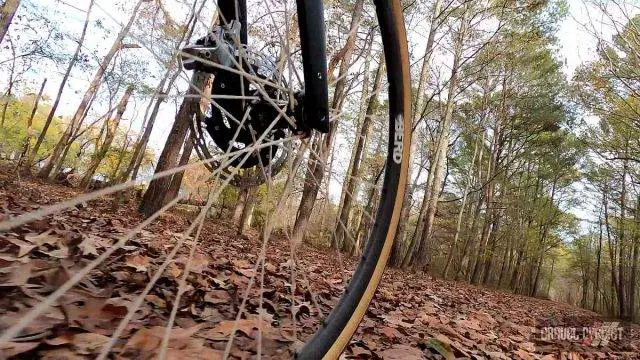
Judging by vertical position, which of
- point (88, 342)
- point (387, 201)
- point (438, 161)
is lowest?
point (88, 342)

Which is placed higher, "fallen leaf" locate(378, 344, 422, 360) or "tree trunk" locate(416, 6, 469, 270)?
"tree trunk" locate(416, 6, 469, 270)

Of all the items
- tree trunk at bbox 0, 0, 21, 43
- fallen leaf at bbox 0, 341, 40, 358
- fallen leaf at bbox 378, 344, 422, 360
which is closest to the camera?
fallen leaf at bbox 0, 341, 40, 358

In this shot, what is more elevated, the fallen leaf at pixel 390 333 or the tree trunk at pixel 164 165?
the tree trunk at pixel 164 165

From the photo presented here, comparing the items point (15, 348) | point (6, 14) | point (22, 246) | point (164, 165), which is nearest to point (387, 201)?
point (15, 348)

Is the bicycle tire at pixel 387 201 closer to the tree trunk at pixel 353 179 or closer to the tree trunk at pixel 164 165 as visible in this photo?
the tree trunk at pixel 353 179

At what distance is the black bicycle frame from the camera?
2.92 feet

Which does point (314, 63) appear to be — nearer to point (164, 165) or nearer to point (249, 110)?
point (249, 110)

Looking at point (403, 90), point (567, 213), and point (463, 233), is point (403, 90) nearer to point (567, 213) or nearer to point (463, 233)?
point (463, 233)

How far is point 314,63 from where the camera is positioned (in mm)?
938

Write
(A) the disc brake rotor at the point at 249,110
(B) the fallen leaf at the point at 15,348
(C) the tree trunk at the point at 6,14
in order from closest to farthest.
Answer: (B) the fallen leaf at the point at 15,348
(A) the disc brake rotor at the point at 249,110
(C) the tree trunk at the point at 6,14

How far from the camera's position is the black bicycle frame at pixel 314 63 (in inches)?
35.1

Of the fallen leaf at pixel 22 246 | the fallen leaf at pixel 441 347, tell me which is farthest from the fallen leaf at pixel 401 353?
the fallen leaf at pixel 22 246

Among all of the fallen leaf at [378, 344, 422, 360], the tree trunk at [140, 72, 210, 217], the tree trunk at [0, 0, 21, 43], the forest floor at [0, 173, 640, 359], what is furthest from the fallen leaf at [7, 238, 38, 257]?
the tree trunk at [0, 0, 21, 43]

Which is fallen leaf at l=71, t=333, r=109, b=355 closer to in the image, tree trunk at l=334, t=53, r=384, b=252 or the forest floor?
the forest floor
